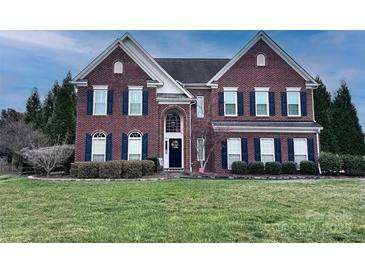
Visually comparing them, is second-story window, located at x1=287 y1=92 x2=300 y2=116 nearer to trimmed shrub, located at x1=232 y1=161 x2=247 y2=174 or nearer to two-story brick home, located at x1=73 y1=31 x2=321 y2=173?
two-story brick home, located at x1=73 y1=31 x2=321 y2=173

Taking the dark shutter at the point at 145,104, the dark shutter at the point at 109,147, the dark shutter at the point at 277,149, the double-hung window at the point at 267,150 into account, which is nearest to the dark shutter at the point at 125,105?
the dark shutter at the point at 145,104

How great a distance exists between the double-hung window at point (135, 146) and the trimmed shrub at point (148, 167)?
1165 millimetres

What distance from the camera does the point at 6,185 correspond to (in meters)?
10.1

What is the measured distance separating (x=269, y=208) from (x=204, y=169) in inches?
309

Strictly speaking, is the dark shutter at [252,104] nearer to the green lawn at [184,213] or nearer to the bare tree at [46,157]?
the green lawn at [184,213]

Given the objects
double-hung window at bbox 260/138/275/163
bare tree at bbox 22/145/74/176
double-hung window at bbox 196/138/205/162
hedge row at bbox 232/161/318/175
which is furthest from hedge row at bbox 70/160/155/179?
double-hung window at bbox 260/138/275/163

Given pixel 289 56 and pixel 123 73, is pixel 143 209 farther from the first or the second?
pixel 289 56

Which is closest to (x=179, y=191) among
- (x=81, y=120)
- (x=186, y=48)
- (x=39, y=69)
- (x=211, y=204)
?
(x=211, y=204)

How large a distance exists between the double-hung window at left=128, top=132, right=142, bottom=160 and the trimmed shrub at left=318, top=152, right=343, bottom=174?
7830 millimetres

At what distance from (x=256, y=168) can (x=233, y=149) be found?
1.51 metres

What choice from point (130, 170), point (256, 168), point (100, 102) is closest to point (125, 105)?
point (100, 102)

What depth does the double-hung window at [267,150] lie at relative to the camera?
14.0 m

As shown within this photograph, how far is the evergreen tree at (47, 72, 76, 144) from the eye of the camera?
716 inches

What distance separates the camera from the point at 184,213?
628cm
